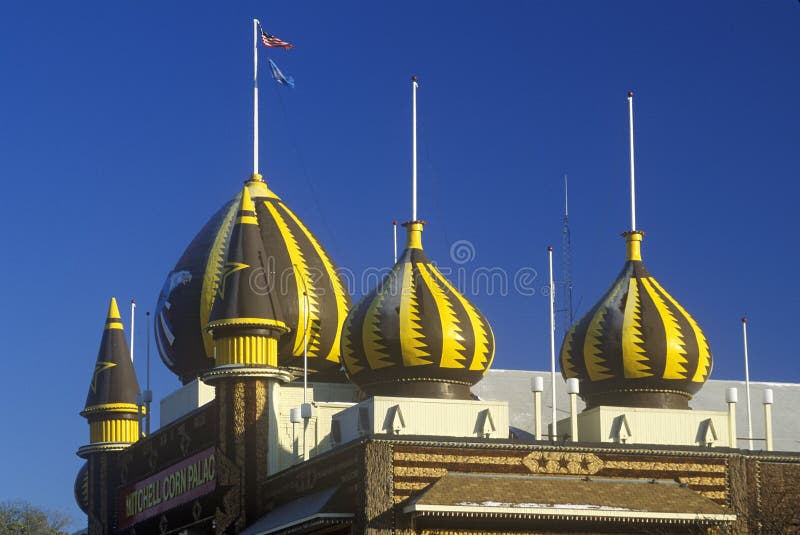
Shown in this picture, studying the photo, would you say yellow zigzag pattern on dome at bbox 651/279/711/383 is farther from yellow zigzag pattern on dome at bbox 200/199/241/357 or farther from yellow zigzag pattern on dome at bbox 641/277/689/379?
yellow zigzag pattern on dome at bbox 200/199/241/357

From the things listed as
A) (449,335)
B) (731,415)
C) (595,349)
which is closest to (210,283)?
(449,335)

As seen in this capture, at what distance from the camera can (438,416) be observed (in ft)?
139

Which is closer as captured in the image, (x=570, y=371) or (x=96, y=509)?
(x=570, y=371)

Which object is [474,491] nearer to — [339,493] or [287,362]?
[339,493]

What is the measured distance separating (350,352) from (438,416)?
3.15m

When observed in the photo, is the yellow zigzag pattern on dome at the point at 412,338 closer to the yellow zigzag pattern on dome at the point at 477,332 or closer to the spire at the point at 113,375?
the yellow zigzag pattern on dome at the point at 477,332

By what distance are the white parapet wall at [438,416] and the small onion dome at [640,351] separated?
3.54 metres

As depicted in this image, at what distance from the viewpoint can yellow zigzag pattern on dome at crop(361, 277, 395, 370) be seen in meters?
43.6

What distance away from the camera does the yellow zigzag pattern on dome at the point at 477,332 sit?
44.0 meters

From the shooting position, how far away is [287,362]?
164 ft

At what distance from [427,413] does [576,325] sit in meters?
5.42

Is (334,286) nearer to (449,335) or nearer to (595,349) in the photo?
(449,335)

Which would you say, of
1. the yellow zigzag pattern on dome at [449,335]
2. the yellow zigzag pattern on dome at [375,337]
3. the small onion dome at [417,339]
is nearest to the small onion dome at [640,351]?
the small onion dome at [417,339]

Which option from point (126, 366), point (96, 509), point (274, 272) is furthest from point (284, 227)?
point (96, 509)
